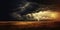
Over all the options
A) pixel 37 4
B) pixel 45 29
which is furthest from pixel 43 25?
pixel 37 4

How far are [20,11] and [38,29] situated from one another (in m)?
0.15

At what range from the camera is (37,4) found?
2.87 ft

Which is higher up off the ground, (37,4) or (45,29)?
(37,4)

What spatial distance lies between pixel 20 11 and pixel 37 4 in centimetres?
11

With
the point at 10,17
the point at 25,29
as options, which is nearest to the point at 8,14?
the point at 10,17

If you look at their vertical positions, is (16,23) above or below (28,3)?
below

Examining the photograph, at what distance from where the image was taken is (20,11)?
861 mm

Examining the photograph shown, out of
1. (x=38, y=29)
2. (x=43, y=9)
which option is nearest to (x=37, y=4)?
(x=43, y=9)

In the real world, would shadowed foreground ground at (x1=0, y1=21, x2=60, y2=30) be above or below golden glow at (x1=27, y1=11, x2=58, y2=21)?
below

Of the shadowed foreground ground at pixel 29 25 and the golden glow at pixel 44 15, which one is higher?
the golden glow at pixel 44 15

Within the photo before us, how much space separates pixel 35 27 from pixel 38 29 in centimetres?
2

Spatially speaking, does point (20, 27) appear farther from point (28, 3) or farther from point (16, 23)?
point (28, 3)

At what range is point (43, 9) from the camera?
86cm

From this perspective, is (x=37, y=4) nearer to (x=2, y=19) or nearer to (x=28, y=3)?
(x=28, y=3)
